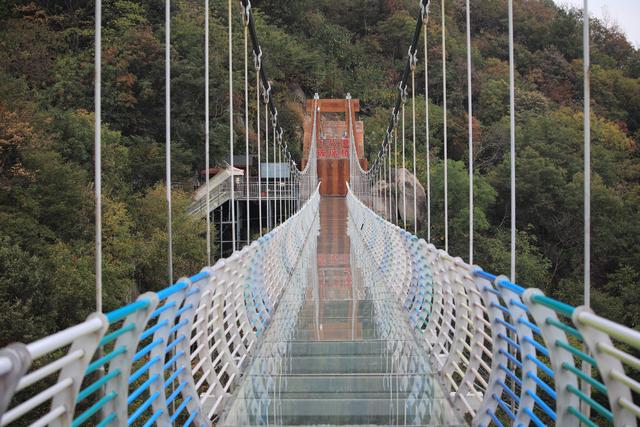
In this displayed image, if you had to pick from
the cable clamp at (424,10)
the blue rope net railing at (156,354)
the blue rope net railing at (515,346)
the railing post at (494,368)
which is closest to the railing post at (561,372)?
the blue rope net railing at (515,346)

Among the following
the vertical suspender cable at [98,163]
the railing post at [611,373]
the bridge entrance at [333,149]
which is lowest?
the railing post at [611,373]

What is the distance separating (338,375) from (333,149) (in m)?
27.3

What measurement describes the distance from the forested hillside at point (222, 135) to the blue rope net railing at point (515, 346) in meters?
8.95

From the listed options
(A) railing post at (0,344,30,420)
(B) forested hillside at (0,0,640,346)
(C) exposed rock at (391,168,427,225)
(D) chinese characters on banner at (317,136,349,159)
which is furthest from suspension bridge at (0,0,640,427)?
(D) chinese characters on banner at (317,136,349,159)

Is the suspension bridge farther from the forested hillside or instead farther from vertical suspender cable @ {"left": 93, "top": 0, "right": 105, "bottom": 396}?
the forested hillside

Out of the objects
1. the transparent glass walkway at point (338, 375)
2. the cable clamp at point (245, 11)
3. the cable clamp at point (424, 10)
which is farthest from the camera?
the cable clamp at point (424, 10)

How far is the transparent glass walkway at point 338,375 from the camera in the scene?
9.91ft

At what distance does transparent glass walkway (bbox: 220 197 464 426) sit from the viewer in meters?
3.02

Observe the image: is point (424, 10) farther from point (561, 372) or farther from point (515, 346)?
point (561, 372)

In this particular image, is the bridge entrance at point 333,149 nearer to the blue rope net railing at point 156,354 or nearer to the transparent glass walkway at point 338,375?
the transparent glass walkway at point 338,375

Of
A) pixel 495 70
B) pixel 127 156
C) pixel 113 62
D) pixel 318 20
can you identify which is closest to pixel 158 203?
pixel 127 156

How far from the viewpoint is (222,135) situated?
27.8 meters

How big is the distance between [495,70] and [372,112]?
7.29 m

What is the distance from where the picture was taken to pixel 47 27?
25984mm
